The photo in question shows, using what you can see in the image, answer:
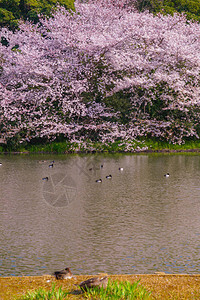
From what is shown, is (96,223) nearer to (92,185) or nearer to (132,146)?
(92,185)

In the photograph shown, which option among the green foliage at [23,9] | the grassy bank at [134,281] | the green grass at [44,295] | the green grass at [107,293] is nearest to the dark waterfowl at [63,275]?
the grassy bank at [134,281]

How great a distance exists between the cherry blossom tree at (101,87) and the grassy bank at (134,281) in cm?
2277

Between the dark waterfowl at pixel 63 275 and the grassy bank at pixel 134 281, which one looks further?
the dark waterfowl at pixel 63 275

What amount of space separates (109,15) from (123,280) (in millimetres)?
33002

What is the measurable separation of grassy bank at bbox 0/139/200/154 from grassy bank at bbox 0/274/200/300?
2235 cm

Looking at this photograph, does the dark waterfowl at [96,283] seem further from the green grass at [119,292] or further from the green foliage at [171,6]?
the green foliage at [171,6]

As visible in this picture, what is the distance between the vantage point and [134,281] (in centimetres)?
605

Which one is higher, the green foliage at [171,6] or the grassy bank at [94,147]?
the green foliage at [171,6]

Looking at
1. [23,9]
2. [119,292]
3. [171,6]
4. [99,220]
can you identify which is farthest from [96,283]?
[171,6]

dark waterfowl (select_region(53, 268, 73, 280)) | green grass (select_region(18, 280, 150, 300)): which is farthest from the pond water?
green grass (select_region(18, 280, 150, 300))

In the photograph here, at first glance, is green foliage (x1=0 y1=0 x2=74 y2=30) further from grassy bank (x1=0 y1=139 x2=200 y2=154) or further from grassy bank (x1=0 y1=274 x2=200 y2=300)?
grassy bank (x1=0 y1=274 x2=200 y2=300)

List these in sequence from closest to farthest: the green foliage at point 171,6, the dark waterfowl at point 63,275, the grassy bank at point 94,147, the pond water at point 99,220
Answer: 1. the dark waterfowl at point 63,275
2. the pond water at point 99,220
3. the grassy bank at point 94,147
4. the green foliage at point 171,6

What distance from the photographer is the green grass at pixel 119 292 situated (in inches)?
207

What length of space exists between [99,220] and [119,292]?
225 inches
